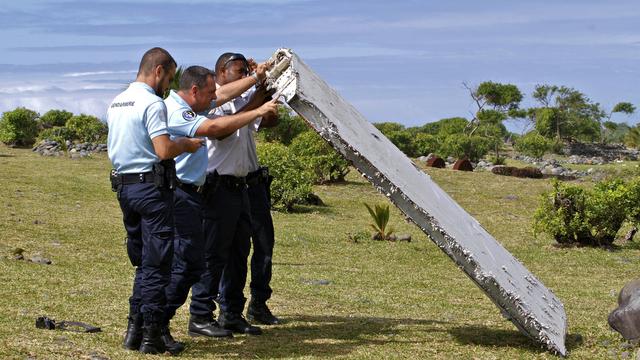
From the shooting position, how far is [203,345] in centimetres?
725

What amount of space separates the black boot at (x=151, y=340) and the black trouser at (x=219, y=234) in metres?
0.72

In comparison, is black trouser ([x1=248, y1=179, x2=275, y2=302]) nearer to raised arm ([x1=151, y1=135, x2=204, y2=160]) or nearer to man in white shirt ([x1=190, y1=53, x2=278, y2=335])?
man in white shirt ([x1=190, y1=53, x2=278, y2=335])

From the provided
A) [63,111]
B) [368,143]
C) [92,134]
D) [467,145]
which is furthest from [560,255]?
[63,111]

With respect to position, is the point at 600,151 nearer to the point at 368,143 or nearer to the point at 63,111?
the point at 63,111

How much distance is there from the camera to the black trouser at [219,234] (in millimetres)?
7496

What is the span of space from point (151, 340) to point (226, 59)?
2.49m

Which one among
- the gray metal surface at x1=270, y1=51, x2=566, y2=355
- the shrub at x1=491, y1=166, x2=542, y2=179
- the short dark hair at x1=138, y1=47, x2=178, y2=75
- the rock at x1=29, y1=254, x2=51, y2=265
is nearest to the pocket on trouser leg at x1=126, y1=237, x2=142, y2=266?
the short dark hair at x1=138, y1=47, x2=178, y2=75

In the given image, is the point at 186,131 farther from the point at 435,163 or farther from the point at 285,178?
the point at 435,163

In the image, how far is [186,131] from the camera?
22.2ft

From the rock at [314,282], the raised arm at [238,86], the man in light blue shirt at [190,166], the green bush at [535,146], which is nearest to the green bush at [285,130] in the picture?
the green bush at [535,146]

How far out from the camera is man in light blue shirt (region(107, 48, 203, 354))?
21.3 ft

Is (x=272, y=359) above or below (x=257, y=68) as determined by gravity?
below

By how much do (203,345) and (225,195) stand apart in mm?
1210

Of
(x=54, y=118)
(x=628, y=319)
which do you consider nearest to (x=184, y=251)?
A: (x=628, y=319)
